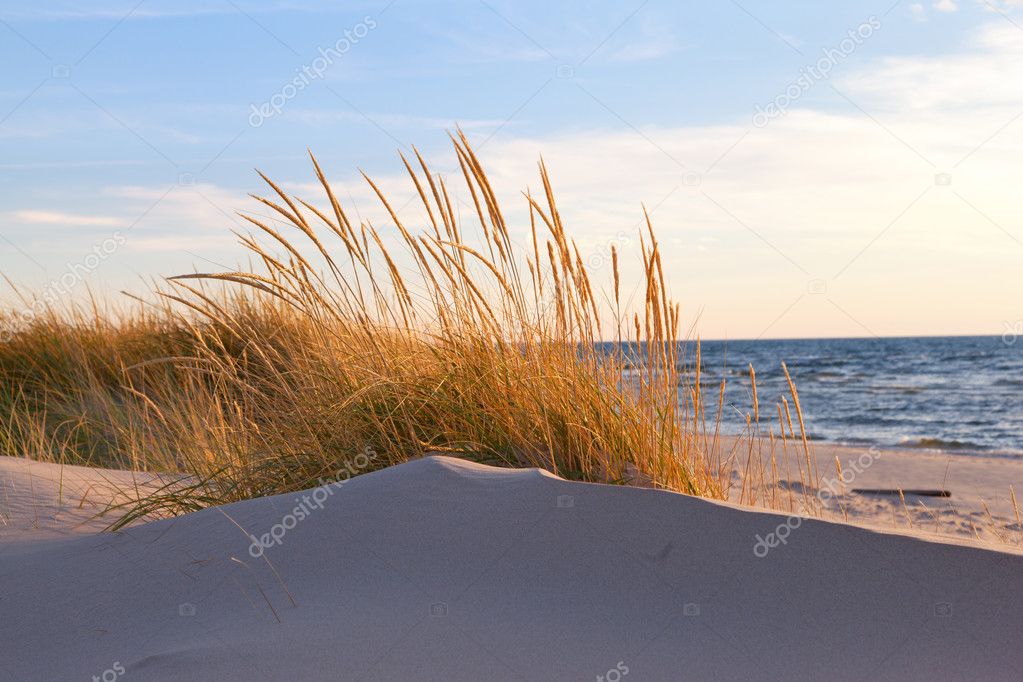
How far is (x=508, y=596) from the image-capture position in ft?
5.66

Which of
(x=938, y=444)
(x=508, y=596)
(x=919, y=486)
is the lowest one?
(x=938, y=444)

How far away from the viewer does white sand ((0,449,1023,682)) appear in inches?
59.6

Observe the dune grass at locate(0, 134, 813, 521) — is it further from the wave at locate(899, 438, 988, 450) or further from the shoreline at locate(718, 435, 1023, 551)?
the wave at locate(899, 438, 988, 450)

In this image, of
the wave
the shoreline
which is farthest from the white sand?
the wave

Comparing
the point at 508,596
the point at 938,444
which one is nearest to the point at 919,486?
the point at 938,444

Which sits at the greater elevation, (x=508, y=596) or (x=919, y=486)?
(x=508, y=596)

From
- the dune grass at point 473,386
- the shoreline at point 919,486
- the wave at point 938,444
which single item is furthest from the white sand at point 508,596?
the wave at point 938,444

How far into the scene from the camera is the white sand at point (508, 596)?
4.96 ft

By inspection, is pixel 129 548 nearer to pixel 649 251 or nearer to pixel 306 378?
pixel 306 378

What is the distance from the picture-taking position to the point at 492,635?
5.19ft

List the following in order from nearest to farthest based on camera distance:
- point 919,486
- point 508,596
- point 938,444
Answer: point 508,596
point 919,486
point 938,444

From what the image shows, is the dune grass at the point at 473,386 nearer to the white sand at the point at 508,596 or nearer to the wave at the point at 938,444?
the white sand at the point at 508,596

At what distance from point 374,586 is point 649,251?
4.78ft

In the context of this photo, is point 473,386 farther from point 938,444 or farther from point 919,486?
point 938,444
